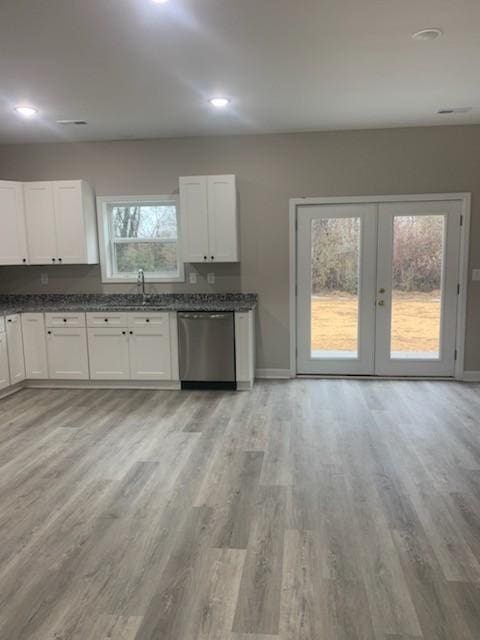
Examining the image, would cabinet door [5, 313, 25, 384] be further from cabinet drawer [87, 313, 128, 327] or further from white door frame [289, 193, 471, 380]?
white door frame [289, 193, 471, 380]

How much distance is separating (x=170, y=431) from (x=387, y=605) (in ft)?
7.41

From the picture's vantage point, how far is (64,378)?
507 cm

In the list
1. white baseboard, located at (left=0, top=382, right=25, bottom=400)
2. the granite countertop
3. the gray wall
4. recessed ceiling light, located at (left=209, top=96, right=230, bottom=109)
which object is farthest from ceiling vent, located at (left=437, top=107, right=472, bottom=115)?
white baseboard, located at (left=0, top=382, right=25, bottom=400)

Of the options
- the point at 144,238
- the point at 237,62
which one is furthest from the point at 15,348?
the point at 237,62

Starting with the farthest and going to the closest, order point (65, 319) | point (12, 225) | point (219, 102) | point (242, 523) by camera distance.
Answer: point (12, 225), point (65, 319), point (219, 102), point (242, 523)

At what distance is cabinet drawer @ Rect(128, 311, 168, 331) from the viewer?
4863 millimetres

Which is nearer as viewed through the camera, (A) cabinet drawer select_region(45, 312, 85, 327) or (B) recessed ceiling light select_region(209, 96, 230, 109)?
(B) recessed ceiling light select_region(209, 96, 230, 109)

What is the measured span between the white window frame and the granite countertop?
19cm

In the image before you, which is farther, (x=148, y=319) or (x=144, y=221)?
(x=144, y=221)

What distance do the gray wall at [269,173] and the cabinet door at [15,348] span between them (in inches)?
29.1

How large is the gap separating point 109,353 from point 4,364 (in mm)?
1053

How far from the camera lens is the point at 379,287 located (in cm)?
511

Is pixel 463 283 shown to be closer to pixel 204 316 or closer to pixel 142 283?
pixel 204 316

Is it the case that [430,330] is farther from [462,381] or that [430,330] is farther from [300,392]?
[300,392]
